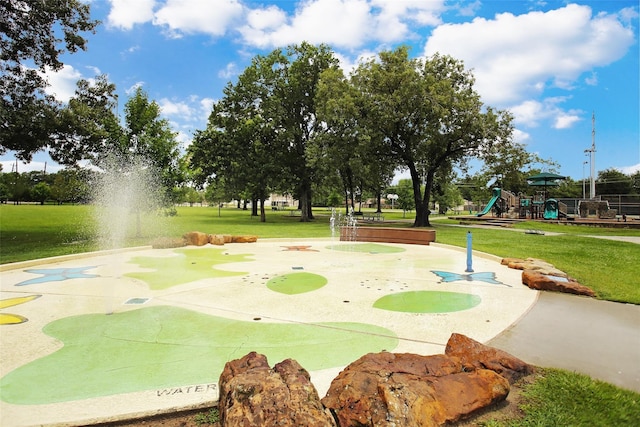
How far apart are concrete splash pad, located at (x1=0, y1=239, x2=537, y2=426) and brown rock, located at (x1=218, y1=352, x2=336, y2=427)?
2.45 ft

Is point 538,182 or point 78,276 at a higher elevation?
point 538,182

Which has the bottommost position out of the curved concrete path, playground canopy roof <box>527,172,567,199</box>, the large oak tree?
the curved concrete path

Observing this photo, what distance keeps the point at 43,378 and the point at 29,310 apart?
2751 mm

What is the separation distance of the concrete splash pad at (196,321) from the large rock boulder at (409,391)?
0.71 meters

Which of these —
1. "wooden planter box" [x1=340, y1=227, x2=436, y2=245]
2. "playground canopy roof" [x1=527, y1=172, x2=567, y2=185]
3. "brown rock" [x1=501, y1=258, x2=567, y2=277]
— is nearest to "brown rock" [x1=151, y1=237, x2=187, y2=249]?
"wooden planter box" [x1=340, y1=227, x2=436, y2=245]

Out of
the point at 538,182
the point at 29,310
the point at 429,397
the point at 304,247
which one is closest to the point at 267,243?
the point at 304,247

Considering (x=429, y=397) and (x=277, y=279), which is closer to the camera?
(x=429, y=397)

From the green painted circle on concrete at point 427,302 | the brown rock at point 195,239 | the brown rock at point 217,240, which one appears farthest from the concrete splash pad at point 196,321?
the brown rock at point 217,240

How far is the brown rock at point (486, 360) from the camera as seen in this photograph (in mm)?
Answer: 2963

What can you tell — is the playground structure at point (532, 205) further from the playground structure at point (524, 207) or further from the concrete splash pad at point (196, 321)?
the concrete splash pad at point (196, 321)

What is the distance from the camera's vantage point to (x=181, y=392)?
9.57ft

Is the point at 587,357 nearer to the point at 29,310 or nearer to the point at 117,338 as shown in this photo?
the point at 117,338

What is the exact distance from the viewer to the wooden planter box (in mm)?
13797

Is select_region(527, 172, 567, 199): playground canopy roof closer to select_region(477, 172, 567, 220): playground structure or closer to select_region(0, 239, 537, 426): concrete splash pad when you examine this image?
select_region(477, 172, 567, 220): playground structure
